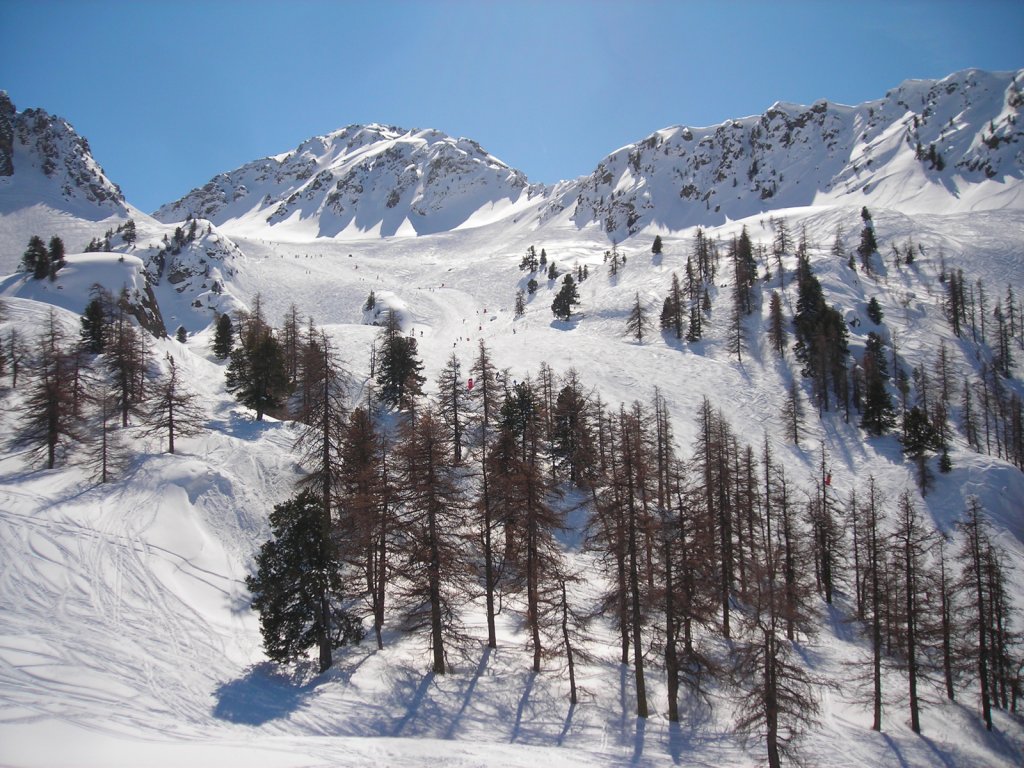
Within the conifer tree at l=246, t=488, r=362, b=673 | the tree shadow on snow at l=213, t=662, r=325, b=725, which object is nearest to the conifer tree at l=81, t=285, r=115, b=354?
the conifer tree at l=246, t=488, r=362, b=673

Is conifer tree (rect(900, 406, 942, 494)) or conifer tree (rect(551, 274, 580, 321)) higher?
conifer tree (rect(551, 274, 580, 321))

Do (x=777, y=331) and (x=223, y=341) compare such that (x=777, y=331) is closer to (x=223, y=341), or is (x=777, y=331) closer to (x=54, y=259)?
(x=223, y=341)

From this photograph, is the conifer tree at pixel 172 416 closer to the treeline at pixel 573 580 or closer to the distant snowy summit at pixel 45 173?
the treeline at pixel 573 580

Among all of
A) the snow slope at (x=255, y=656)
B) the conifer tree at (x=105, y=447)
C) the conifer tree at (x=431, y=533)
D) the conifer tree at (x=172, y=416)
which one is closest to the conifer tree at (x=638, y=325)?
the snow slope at (x=255, y=656)

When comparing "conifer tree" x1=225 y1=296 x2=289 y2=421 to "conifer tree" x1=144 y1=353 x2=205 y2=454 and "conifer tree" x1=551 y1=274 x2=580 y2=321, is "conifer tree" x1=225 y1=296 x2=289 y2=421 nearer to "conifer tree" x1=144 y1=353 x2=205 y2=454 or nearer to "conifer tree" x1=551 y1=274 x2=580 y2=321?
"conifer tree" x1=144 y1=353 x2=205 y2=454

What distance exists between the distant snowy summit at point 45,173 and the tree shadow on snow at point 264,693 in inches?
8406

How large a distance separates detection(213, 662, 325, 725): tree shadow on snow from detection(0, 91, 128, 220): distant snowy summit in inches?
8406

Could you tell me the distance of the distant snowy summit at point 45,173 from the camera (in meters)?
176

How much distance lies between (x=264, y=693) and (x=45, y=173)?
810 ft

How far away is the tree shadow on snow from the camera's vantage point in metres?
17.2

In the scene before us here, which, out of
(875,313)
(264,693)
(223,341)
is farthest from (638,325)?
(264,693)

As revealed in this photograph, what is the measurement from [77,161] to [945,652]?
271m

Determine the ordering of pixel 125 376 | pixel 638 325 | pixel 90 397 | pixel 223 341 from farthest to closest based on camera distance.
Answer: pixel 638 325 → pixel 223 341 → pixel 125 376 → pixel 90 397

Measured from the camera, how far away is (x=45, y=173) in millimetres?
187125
